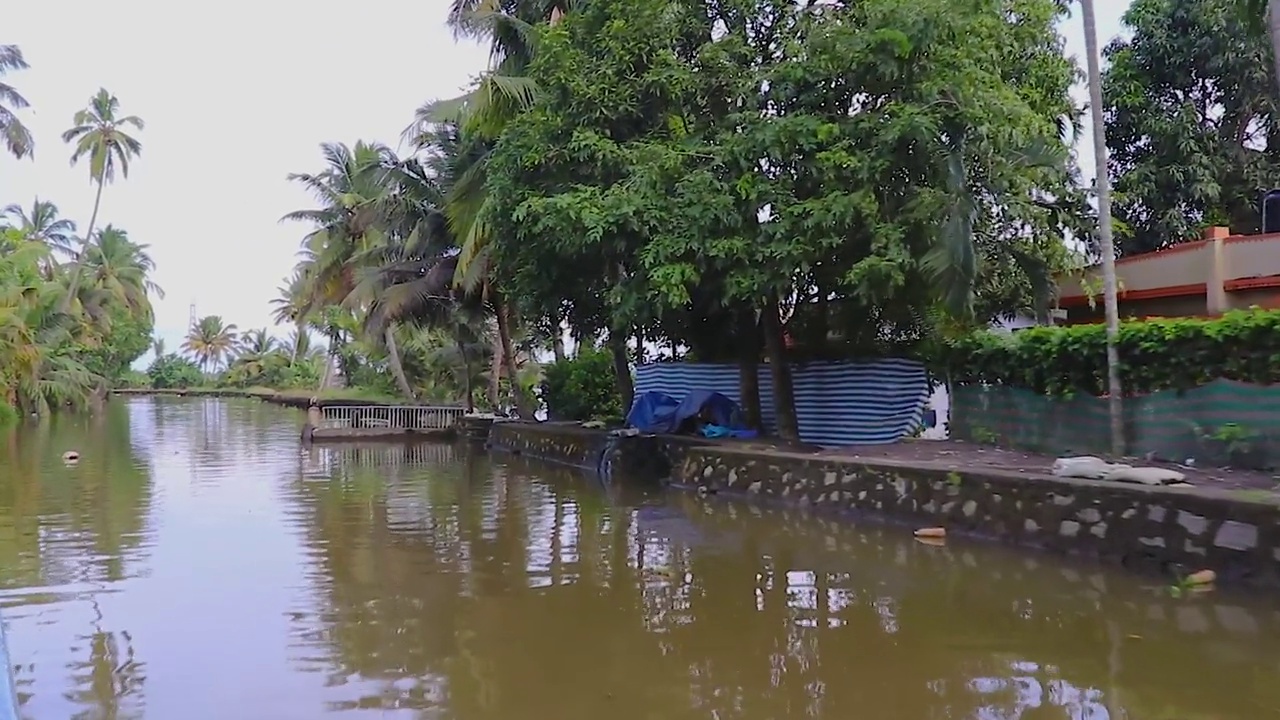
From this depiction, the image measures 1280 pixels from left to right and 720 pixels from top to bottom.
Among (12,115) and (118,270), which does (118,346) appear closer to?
(118,270)

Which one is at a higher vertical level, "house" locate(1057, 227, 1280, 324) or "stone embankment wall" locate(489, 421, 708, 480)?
"house" locate(1057, 227, 1280, 324)

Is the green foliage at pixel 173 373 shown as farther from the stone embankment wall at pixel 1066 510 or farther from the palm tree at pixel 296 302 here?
the stone embankment wall at pixel 1066 510

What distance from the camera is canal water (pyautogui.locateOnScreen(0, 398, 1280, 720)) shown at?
A: 220 inches

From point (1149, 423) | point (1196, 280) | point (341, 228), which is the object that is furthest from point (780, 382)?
point (341, 228)

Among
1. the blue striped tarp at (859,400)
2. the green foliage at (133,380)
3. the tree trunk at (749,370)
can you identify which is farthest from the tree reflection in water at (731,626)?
the green foliage at (133,380)

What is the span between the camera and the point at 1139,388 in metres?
11.4

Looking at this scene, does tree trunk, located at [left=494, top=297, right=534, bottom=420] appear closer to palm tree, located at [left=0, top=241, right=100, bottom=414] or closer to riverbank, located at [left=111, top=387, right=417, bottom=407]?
riverbank, located at [left=111, top=387, right=417, bottom=407]

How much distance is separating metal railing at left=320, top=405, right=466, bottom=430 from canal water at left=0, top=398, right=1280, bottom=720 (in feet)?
49.4

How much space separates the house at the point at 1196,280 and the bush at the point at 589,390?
988cm

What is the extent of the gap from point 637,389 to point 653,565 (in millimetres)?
11600

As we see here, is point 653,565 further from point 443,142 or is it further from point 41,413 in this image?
point 41,413

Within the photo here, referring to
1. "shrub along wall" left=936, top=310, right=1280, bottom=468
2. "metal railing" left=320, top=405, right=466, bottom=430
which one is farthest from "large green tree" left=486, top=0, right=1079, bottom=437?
"metal railing" left=320, top=405, right=466, bottom=430

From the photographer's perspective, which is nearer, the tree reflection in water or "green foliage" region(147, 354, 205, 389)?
the tree reflection in water

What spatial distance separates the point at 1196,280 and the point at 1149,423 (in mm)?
6737
